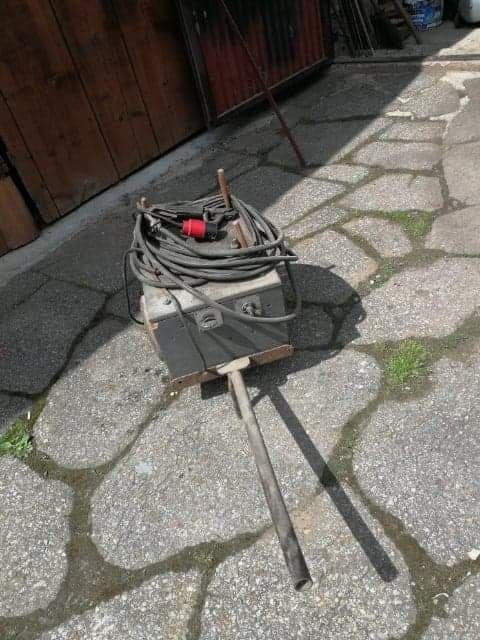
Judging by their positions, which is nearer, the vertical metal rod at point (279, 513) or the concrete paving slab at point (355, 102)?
the vertical metal rod at point (279, 513)

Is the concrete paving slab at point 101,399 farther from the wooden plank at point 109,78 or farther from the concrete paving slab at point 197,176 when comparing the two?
the wooden plank at point 109,78

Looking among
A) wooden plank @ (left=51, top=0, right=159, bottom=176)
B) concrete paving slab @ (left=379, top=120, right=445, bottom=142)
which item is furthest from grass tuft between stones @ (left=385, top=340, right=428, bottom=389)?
wooden plank @ (left=51, top=0, right=159, bottom=176)

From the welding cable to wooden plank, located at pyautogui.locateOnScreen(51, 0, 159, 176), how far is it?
2397 mm

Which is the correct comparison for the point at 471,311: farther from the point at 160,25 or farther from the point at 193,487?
the point at 160,25

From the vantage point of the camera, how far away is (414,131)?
15.7 ft

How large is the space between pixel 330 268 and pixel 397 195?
3.25ft

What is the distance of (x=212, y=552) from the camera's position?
2.22 m

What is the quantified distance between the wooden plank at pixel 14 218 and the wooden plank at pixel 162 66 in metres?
1.57

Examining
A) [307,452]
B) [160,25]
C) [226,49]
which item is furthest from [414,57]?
[307,452]

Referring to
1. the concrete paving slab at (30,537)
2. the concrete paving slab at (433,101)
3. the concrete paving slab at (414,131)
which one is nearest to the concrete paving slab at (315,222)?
the concrete paving slab at (414,131)

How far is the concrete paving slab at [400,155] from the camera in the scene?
430 centimetres

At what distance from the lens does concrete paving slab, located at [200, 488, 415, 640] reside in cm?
192

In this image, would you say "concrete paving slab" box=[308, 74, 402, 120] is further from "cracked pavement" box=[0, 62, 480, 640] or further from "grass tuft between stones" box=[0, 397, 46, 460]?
"grass tuft between stones" box=[0, 397, 46, 460]

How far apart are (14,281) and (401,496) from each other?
338cm
